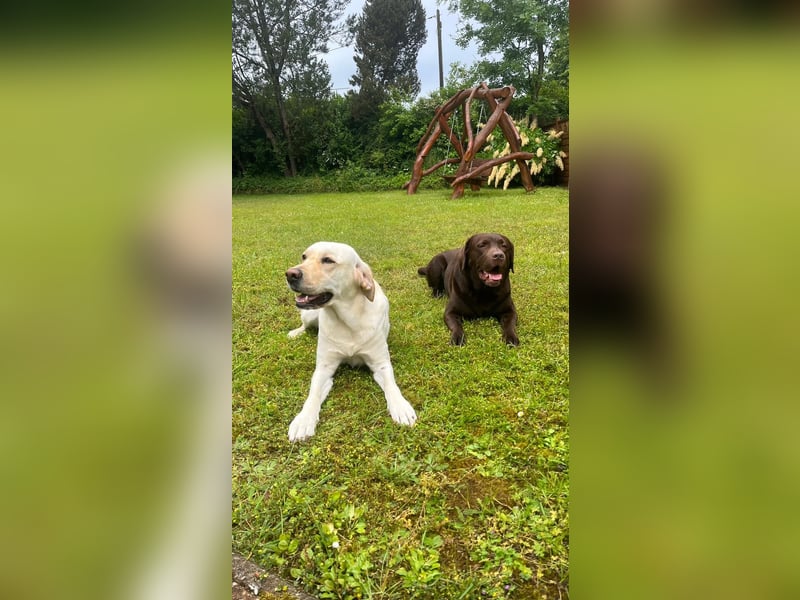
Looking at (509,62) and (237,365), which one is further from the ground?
(509,62)

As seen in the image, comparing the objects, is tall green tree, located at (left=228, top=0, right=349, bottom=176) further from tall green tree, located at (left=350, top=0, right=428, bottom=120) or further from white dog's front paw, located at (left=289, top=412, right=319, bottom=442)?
white dog's front paw, located at (left=289, top=412, right=319, bottom=442)

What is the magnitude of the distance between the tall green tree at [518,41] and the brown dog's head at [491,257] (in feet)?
3.39

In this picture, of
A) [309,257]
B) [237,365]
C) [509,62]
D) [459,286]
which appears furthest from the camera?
[459,286]

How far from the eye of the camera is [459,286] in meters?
2.95

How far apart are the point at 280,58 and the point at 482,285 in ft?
6.02

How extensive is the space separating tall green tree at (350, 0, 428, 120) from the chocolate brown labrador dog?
1114 millimetres

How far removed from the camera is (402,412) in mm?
1926

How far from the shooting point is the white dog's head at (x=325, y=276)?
203 centimetres
